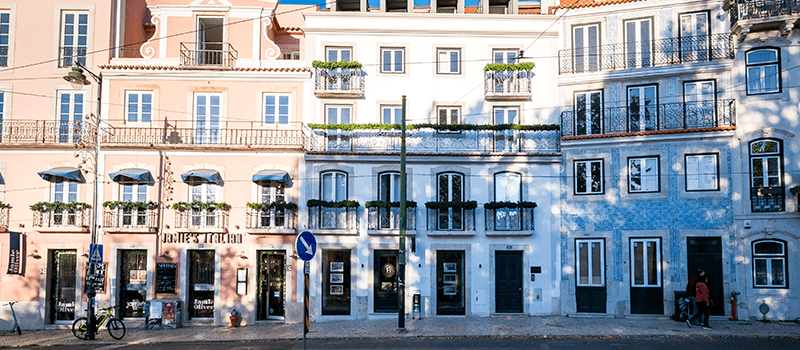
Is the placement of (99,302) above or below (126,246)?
below

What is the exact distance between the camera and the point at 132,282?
854 inches

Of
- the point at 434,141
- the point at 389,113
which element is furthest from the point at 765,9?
the point at 389,113

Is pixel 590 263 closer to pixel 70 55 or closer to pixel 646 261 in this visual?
pixel 646 261

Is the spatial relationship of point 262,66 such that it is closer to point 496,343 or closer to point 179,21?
point 179,21

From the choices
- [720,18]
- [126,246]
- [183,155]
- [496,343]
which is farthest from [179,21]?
[720,18]

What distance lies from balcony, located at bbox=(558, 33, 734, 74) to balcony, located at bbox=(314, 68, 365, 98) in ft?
26.4

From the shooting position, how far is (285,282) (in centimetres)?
2180

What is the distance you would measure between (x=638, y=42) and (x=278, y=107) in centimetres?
1398

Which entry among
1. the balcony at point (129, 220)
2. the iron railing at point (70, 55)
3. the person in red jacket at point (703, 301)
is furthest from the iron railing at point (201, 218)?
the person in red jacket at point (703, 301)

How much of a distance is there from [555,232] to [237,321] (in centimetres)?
1220

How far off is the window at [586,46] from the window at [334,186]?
396 inches

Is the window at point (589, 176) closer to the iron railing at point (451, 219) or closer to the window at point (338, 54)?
the iron railing at point (451, 219)

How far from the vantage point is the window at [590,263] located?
21719 mm

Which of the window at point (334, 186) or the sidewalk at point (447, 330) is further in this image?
the window at point (334, 186)
